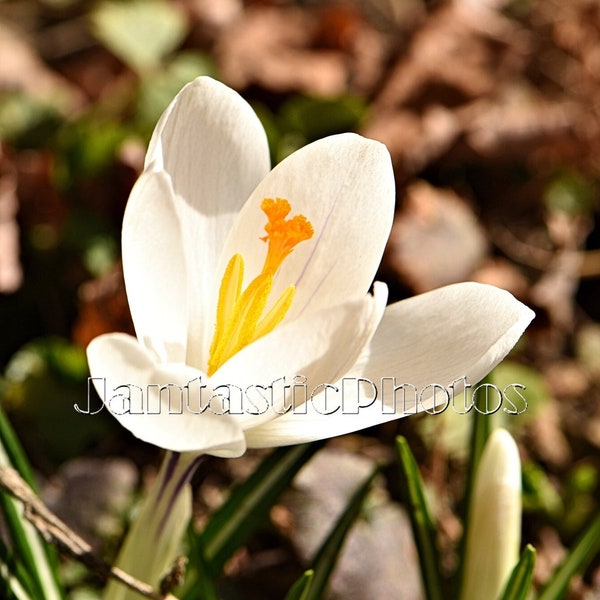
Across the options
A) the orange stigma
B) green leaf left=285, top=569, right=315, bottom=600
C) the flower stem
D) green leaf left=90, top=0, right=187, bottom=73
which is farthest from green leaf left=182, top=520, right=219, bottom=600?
green leaf left=90, top=0, right=187, bottom=73

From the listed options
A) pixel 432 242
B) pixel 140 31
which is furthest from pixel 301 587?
pixel 140 31

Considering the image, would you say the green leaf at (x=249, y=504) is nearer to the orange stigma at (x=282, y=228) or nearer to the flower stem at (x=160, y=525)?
the flower stem at (x=160, y=525)

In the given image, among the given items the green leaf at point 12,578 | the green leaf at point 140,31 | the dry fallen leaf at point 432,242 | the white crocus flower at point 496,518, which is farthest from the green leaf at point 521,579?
the green leaf at point 140,31

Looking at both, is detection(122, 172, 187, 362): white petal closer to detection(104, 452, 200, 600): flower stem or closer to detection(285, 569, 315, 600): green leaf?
detection(104, 452, 200, 600): flower stem

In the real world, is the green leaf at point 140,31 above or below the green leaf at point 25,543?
above

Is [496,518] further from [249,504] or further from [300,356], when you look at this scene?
[300,356]
